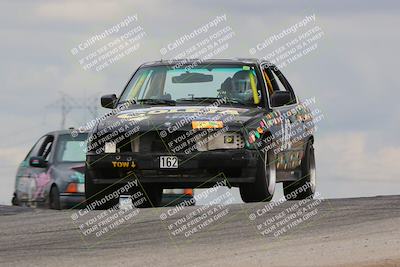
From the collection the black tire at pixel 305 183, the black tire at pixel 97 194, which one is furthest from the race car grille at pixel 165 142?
the black tire at pixel 305 183

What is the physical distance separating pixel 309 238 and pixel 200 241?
1.02 metres

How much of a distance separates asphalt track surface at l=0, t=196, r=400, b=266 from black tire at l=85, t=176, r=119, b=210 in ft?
1.42

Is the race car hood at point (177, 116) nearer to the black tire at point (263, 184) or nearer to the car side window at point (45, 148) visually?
the black tire at point (263, 184)

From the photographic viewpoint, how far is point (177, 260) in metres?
11.1

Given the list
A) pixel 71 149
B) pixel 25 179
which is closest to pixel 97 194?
pixel 71 149

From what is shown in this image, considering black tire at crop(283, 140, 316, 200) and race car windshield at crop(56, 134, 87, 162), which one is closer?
black tire at crop(283, 140, 316, 200)

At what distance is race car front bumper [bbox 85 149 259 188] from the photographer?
15344mm

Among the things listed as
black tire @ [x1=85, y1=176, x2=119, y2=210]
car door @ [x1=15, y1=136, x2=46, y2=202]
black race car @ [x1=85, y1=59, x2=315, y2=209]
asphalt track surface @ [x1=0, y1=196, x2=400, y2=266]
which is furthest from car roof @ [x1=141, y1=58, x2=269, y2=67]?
car door @ [x1=15, y1=136, x2=46, y2=202]

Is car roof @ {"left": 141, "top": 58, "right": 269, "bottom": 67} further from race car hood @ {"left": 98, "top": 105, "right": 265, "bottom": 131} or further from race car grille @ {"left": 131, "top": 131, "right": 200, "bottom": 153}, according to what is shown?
race car grille @ {"left": 131, "top": 131, "right": 200, "bottom": 153}

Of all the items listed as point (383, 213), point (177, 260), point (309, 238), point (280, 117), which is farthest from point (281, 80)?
point (177, 260)

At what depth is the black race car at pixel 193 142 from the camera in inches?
605

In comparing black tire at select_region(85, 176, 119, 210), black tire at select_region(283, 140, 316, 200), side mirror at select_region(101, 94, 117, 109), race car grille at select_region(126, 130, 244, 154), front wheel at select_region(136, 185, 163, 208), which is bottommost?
black tire at select_region(283, 140, 316, 200)

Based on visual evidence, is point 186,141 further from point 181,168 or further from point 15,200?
point 15,200

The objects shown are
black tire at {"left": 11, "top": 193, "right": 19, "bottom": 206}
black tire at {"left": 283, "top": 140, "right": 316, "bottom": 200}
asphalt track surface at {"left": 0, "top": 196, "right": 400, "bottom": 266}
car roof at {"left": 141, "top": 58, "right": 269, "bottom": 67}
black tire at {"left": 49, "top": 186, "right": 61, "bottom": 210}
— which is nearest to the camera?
asphalt track surface at {"left": 0, "top": 196, "right": 400, "bottom": 266}
